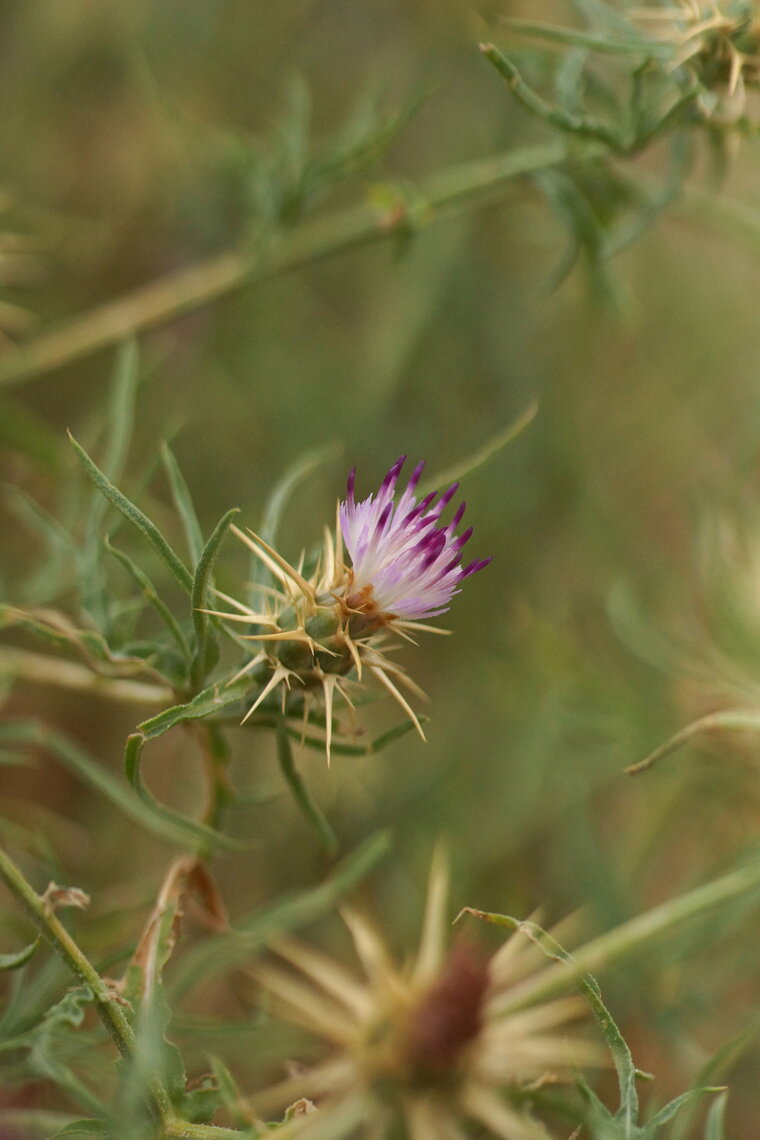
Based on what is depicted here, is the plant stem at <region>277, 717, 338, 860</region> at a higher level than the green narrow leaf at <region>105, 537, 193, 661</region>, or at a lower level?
lower

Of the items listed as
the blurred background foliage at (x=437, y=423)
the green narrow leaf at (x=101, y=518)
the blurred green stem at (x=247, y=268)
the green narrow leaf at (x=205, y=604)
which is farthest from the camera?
the blurred background foliage at (x=437, y=423)

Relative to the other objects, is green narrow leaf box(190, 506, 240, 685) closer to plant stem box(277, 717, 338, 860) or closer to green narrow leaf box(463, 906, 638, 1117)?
plant stem box(277, 717, 338, 860)

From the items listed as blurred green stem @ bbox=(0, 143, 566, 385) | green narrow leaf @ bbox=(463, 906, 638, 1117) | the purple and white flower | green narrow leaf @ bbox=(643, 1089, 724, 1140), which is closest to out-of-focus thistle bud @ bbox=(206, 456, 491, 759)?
the purple and white flower

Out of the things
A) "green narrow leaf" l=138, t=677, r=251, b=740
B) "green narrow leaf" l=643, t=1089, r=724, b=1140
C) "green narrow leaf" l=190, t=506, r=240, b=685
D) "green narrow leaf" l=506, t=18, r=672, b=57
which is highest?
"green narrow leaf" l=506, t=18, r=672, b=57

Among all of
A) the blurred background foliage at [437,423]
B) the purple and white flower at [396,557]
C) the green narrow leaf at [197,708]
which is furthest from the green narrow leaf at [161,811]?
the blurred background foliage at [437,423]

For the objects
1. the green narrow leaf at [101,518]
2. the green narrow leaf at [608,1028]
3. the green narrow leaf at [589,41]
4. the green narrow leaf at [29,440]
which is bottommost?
the green narrow leaf at [608,1028]

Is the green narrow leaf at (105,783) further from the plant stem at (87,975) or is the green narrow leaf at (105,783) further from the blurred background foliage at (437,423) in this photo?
the blurred background foliage at (437,423)

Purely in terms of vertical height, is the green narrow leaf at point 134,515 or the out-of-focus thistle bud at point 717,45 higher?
the out-of-focus thistle bud at point 717,45
